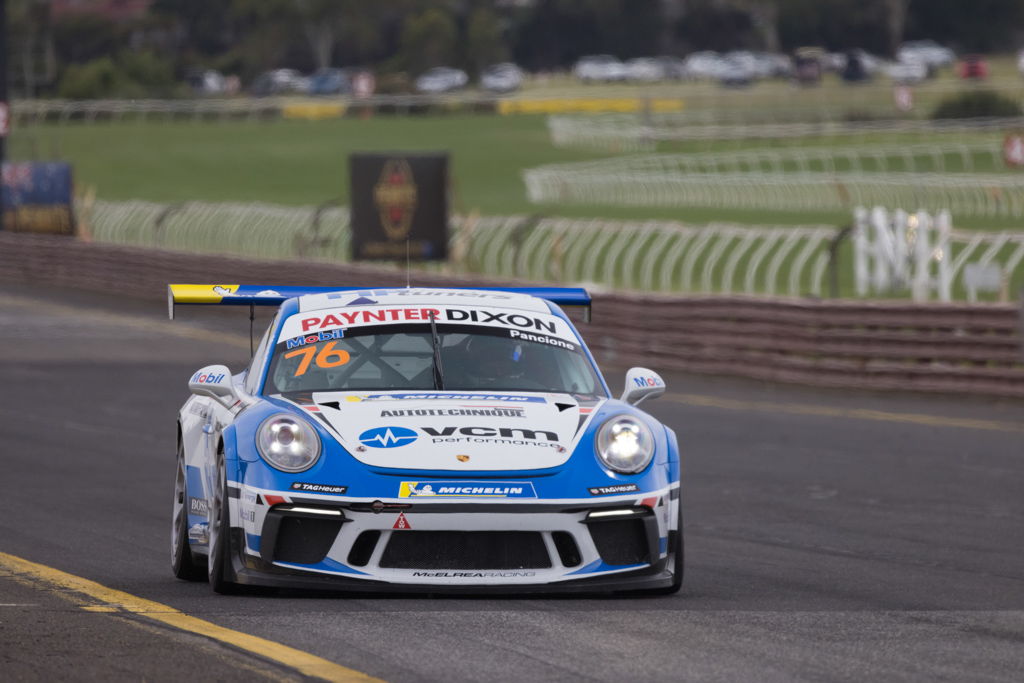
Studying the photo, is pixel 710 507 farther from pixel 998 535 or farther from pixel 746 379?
pixel 746 379

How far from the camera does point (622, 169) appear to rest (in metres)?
62.0

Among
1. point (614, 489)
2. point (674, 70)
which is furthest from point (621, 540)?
point (674, 70)

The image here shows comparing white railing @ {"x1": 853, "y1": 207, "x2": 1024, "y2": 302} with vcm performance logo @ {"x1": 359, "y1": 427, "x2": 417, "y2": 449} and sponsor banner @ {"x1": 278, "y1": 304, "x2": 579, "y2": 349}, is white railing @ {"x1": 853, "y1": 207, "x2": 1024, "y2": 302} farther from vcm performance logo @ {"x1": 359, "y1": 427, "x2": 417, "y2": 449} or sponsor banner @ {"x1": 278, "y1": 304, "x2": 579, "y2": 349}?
vcm performance logo @ {"x1": 359, "y1": 427, "x2": 417, "y2": 449}

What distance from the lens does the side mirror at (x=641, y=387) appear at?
8.97 metres

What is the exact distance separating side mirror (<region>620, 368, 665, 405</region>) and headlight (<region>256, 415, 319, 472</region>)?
1.49 meters

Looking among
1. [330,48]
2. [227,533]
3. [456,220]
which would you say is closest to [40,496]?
[227,533]

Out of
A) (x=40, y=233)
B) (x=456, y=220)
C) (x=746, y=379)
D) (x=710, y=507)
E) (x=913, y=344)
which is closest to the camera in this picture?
(x=710, y=507)

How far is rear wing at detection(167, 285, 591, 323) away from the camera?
9688 millimetres

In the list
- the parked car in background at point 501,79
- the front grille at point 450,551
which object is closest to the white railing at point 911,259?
the front grille at point 450,551

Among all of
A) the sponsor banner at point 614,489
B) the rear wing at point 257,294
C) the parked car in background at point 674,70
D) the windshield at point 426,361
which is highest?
the parked car in background at point 674,70

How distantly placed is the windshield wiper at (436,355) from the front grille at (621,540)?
111 cm

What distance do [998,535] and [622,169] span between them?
50831mm

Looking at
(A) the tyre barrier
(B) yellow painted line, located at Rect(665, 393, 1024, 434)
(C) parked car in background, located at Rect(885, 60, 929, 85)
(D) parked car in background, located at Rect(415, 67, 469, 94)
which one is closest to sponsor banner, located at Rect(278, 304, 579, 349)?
(B) yellow painted line, located at Rect(665, 393, 1024, 434)

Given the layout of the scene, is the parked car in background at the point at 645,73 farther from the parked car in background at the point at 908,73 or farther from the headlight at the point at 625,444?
the headlight at the point at 625,444
